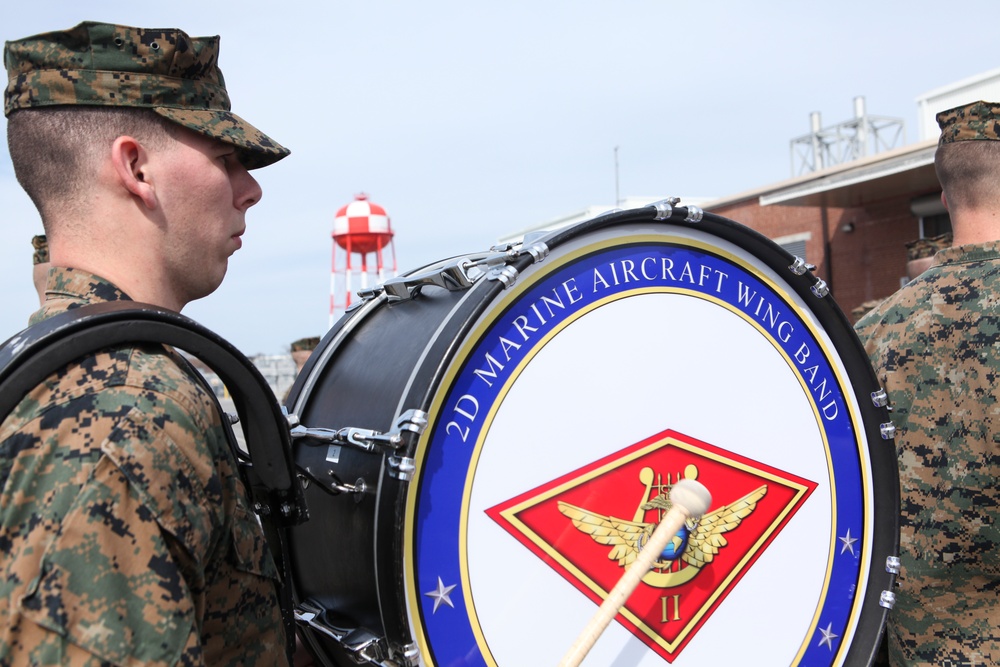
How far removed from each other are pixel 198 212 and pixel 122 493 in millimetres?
557

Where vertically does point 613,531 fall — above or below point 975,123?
below

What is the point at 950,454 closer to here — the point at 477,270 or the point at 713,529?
the point at 713,529

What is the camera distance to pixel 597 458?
1.83 m

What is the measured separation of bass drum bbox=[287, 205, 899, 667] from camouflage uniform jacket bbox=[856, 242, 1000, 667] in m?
0.43

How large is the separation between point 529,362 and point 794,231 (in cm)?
2188

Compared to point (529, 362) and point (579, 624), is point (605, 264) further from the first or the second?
point (579, 624)

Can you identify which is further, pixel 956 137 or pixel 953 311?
pixel 956 137

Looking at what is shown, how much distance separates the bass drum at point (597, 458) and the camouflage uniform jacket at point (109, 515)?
427 millimetres

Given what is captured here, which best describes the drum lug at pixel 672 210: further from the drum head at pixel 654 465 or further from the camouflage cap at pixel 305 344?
the camouflage cap at pixel 305 344

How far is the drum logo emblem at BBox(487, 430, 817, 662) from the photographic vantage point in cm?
177

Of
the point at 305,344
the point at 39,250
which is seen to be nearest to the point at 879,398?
the point at 39,250

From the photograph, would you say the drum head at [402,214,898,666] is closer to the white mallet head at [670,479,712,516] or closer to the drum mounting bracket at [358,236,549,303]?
the drum mounting bracket at [358,236,549,303]

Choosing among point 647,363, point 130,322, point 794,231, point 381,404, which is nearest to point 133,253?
point 130,322

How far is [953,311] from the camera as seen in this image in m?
2.58
